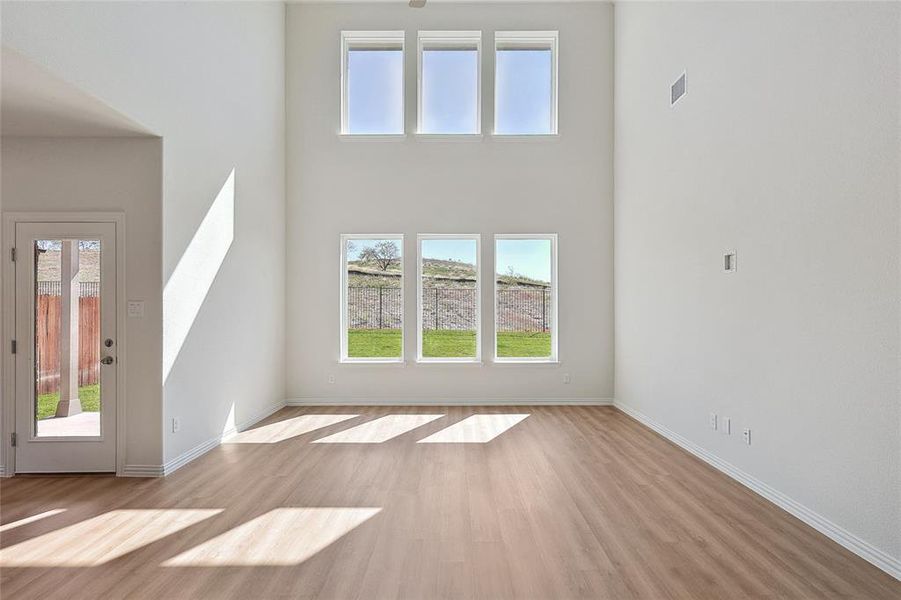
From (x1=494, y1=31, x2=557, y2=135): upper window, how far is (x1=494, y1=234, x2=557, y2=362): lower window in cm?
166

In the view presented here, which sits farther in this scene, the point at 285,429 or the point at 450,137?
the point at 450,137

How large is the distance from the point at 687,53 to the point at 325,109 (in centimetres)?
460

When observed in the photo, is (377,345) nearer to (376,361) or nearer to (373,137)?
(376,361)

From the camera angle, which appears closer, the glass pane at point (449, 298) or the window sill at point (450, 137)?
the window sill at point (450, 137)

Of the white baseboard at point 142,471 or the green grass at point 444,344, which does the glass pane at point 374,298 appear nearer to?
the green grass at point 444,344

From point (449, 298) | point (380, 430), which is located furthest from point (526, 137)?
point (380, 430)

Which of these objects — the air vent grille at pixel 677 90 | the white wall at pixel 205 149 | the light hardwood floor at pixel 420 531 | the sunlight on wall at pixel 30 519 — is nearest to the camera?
the light hardwood floor at pixel 420 531

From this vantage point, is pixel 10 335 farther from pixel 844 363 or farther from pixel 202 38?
pixel 844 363

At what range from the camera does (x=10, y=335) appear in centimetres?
399

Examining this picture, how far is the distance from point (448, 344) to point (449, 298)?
663mm

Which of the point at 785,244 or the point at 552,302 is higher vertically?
the point at 785,244

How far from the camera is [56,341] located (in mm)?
4023

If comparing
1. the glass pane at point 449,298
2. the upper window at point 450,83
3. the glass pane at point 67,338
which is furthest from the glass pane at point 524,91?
the glass pane at point 67,338

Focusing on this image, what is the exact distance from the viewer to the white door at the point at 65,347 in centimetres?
400
